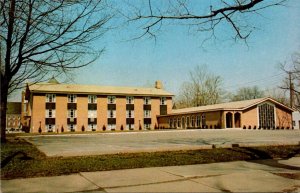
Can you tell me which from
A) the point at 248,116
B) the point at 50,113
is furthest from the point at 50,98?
the point at 248,116

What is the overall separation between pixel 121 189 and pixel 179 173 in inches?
82.9

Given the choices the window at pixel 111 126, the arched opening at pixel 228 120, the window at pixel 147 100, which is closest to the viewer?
the arched opening at pixel 228 120

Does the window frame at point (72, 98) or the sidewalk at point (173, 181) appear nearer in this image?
the sidewalk at point (173, 181)

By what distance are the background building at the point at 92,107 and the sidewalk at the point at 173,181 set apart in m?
47.4

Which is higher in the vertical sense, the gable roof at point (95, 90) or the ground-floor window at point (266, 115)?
the gable roof at point (95, 90)

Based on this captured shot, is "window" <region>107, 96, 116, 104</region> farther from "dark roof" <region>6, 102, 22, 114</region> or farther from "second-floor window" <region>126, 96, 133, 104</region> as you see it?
"dark roof" <region>6, 102, 22, 114</region>

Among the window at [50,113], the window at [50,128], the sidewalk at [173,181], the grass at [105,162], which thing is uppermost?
the window at [50,113]

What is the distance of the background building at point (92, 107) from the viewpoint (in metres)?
54.2

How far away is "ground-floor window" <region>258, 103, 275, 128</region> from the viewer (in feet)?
173

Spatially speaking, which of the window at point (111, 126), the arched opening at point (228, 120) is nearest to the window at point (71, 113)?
the window at point (111, 126)

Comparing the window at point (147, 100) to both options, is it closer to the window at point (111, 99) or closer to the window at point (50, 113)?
the window at point (111, 99)

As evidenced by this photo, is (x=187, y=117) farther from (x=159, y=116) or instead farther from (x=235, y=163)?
(x=235, y=163)

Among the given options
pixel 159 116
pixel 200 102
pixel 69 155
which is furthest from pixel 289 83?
pixel 69 155

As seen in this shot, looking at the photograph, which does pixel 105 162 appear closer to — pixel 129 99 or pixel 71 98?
pixel 71 98
